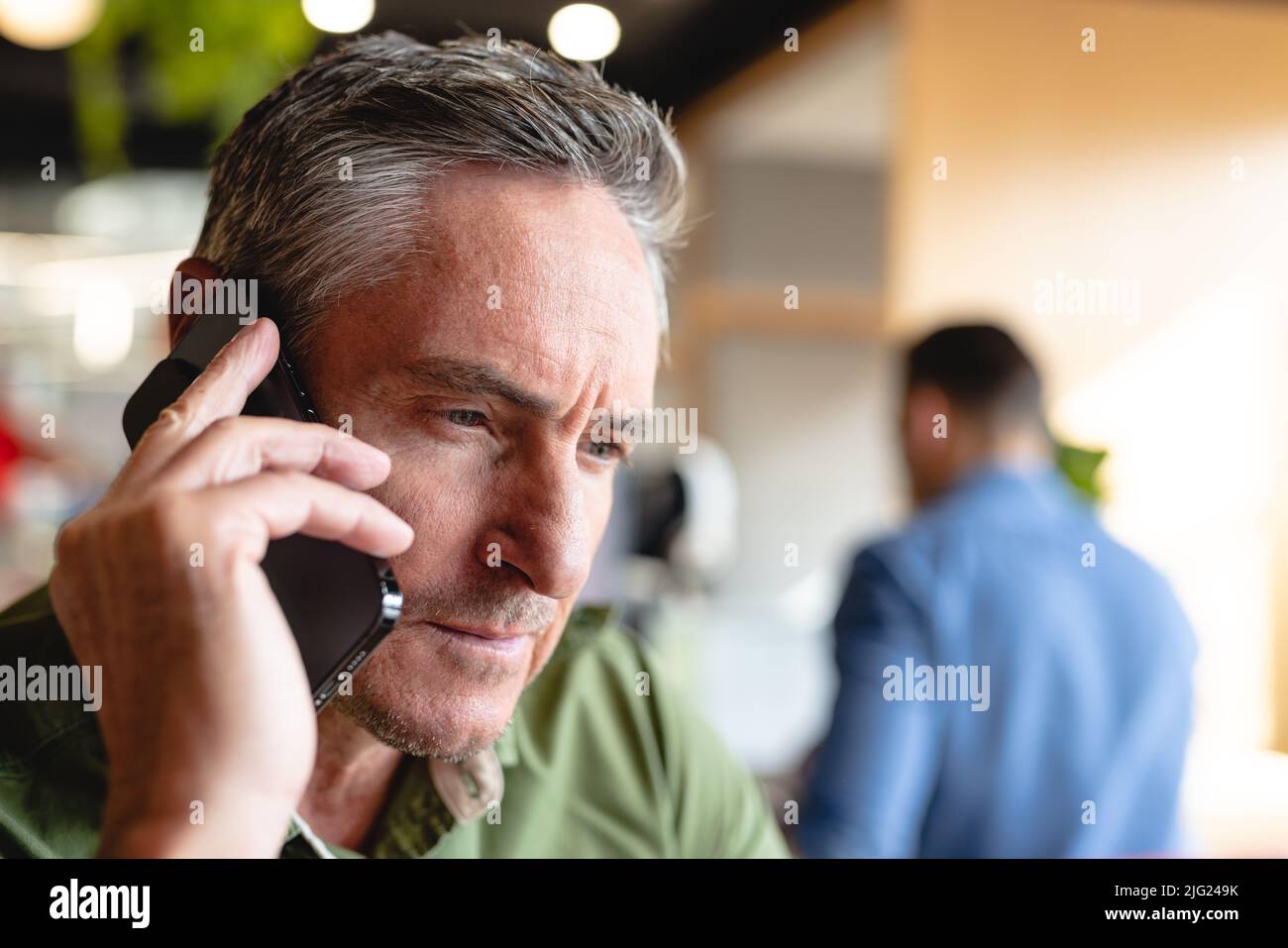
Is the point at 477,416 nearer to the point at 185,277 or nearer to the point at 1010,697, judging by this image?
the point at 185,277

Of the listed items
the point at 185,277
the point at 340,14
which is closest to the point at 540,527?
the point at 185,277

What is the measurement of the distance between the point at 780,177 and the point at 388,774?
456 cm

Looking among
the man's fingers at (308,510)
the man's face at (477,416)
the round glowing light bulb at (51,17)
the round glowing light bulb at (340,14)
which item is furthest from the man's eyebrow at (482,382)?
the round glowing light bulb at (51,17)

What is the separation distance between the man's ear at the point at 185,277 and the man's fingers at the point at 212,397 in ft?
0.26

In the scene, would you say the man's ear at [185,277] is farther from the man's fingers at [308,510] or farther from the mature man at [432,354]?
the man's fingers at [308,510]

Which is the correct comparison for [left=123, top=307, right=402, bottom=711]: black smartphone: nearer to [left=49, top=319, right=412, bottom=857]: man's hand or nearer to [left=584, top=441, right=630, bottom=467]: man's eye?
[left=49, top=319, right=412, bottom=857]: man's hand

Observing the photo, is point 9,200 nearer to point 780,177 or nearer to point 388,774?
point 780,177

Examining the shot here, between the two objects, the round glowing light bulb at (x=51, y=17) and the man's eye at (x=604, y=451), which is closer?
the man's eye at (x=604, y=451)

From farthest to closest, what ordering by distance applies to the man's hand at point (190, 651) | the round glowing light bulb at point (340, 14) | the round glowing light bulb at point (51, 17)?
the round glowing light bulb at point (51, 17) → the round glowing light bulb at point (340, 14) → the man's hand at point (190, 651)

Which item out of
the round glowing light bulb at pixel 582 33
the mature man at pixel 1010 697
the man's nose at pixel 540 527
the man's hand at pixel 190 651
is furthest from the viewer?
the mature man at pixel 1010 697

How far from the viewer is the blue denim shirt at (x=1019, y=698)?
1.56 meters

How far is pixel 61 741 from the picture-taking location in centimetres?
65

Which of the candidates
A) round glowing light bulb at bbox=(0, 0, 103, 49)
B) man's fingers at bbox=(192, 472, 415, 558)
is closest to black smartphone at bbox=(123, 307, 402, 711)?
man's fingers at bbox=(192, 472, 415, 558)

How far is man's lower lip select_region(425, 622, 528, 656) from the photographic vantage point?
0.61 meters
